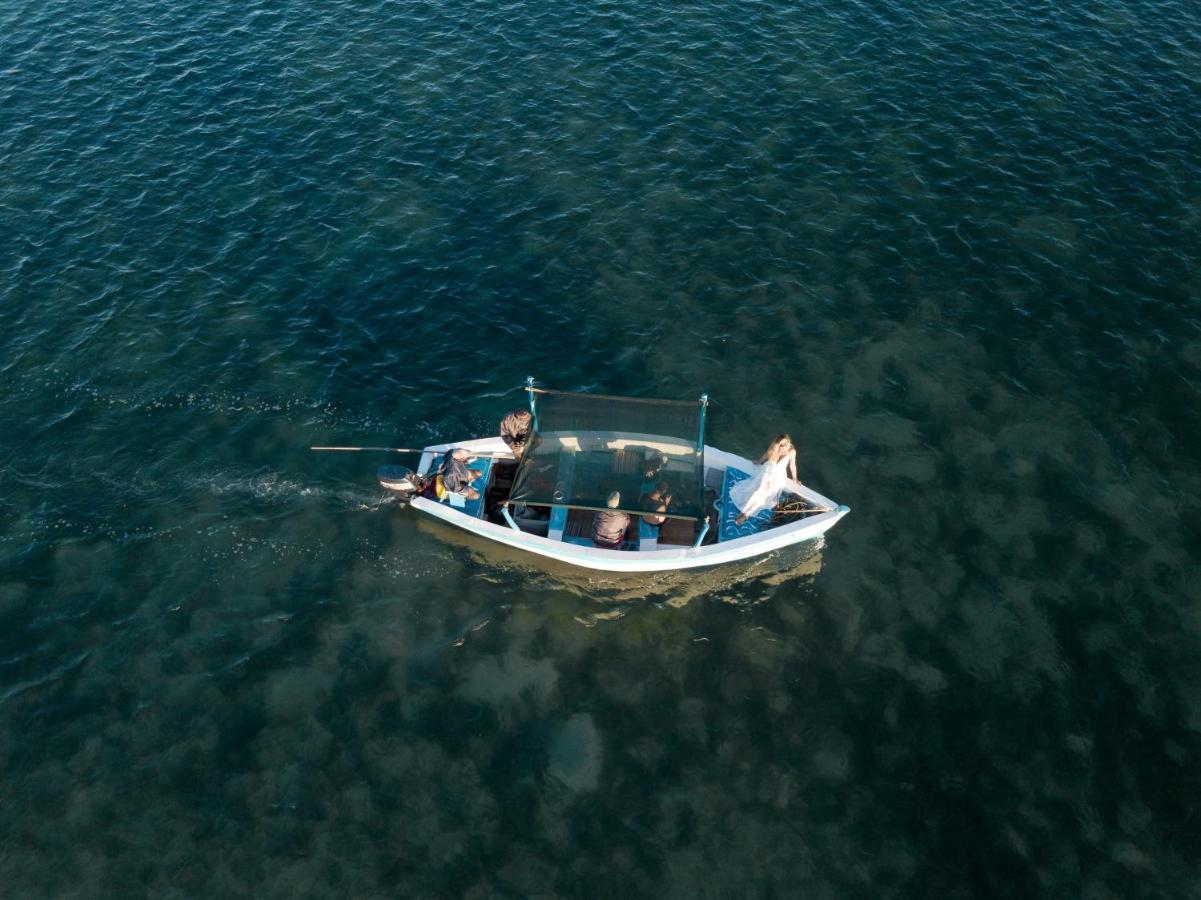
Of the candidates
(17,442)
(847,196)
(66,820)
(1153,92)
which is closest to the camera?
(66,820)

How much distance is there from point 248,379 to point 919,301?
2504cm

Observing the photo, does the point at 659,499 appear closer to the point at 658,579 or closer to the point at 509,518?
the point at 658,579

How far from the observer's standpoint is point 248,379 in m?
31.6

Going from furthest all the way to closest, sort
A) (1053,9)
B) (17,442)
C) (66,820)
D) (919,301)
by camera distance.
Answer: (1053,9) → (919,301) → (17,442) → (66,820)

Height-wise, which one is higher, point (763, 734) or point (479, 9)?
point (479, 9)

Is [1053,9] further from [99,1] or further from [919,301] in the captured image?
[99,1]

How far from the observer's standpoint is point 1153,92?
137 ft

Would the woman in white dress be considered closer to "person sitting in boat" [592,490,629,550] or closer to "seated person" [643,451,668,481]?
"seated person" [643,451,668,481]

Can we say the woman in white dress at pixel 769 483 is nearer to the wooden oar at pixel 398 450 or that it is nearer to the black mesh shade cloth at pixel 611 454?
the black mesh shade cloth at pixel 611 454

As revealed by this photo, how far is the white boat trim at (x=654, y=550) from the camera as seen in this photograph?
2495cm

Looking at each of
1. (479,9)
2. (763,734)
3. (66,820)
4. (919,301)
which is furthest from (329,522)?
(479,9)

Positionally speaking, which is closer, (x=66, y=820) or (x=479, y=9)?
(x=66, y=820)

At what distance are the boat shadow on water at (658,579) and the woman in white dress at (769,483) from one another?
168cm

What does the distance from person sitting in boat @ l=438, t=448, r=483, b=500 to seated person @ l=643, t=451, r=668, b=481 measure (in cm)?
537
